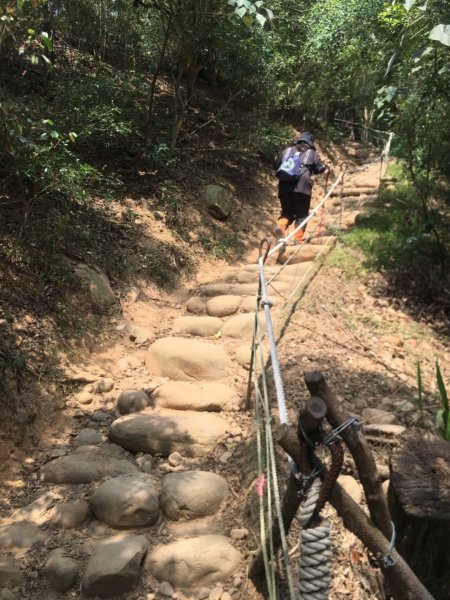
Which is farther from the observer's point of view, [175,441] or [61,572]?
[175,441]

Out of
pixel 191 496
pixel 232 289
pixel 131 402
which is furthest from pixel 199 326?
pixel 191 496

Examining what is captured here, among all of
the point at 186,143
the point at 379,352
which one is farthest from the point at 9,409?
the point at 186,143

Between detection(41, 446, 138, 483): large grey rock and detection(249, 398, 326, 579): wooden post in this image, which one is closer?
detection(249, 398, 326, 579): wooden post

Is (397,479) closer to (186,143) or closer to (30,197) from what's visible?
(30,197)

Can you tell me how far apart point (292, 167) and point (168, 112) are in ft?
11.4

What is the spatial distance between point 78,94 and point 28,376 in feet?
14.7

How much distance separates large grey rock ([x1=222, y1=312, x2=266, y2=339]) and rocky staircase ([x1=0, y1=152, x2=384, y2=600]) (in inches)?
0.9

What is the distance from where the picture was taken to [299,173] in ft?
23.3

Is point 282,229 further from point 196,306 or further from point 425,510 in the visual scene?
point 425,510

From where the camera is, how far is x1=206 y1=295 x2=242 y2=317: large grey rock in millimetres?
5652

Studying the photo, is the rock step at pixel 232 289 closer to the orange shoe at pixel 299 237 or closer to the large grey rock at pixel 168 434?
the orange shoe at pixel 299 237

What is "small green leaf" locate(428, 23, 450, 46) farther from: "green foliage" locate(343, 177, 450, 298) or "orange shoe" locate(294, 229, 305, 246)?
"orange shoe" locate(294, 229, 305, 246)

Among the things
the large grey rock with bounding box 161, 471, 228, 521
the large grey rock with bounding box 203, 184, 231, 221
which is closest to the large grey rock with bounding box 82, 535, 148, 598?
the large grey rock with bounding box 161, 471, 228, 521

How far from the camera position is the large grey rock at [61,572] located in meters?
2.49
